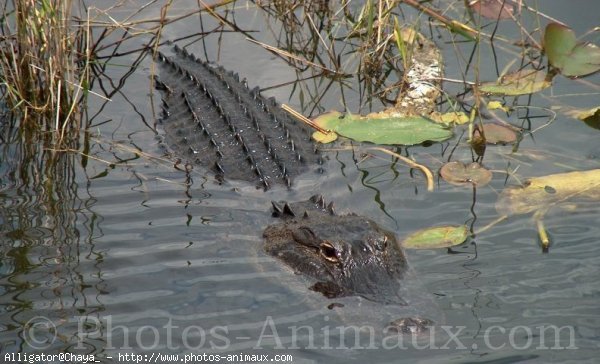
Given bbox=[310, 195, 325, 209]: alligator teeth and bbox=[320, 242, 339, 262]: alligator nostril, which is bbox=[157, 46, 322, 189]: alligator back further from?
bbox=[320, 242, 339, 262]: alligator nostril

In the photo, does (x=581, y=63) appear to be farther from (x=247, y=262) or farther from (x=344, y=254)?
(x=247, y=262)

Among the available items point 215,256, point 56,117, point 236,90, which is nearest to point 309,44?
point 236,90

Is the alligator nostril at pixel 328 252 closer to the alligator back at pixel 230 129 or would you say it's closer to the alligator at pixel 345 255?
the alligator at pixel 345 255

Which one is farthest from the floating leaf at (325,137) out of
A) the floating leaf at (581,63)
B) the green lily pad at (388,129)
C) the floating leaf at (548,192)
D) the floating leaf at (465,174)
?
the floating leaf at (581,63)

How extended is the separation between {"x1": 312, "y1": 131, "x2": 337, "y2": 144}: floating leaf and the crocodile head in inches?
51.5

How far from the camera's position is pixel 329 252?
16.1 feet

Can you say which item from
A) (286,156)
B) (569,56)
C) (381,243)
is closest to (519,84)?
(569,56)

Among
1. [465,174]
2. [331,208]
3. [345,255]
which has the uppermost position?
[465,174]

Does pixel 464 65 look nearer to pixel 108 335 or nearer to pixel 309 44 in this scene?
pixel 309 44

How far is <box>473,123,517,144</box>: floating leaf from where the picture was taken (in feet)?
20.9

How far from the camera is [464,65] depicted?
756 centimetres

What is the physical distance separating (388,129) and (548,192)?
1.34m

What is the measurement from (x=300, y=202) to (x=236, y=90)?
5.80ft

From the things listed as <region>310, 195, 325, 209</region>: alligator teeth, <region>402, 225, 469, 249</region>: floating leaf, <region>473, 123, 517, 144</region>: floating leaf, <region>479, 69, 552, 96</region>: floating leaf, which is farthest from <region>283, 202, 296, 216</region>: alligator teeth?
<region>479, 69, 552, 96</region>: floating leaf
